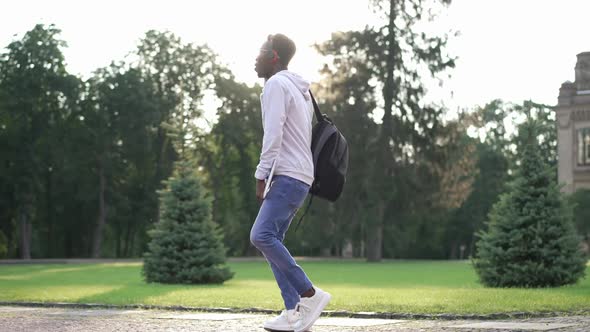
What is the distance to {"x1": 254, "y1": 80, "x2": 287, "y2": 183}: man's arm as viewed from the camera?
304 inches

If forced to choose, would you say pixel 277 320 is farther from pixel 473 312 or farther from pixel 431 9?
pixel 431 9

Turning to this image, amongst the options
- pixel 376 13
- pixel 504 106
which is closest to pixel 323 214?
pixel 376 13

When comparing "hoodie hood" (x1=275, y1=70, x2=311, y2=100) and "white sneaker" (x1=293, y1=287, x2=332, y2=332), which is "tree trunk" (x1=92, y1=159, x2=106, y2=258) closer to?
"hoodie hood" (x1=275, y1=70, x2=311, y2=100)

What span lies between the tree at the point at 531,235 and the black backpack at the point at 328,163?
11.1 m

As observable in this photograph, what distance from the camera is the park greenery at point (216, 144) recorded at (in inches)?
1884

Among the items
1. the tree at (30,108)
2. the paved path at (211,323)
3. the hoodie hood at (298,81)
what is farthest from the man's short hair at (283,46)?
the tree at (30,108)

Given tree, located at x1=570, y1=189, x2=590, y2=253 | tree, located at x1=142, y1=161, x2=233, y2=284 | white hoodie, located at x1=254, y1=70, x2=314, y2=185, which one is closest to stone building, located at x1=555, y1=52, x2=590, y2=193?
tree, located at x1=570, y1=189, x2=590, y2=253

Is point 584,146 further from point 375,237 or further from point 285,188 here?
point 285,188

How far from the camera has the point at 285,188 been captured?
7773 millimetres

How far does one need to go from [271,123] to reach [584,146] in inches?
2617

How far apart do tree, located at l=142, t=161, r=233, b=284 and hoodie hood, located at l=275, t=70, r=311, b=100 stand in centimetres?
1355

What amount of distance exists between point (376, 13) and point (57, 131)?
1891cm

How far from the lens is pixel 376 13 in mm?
48500

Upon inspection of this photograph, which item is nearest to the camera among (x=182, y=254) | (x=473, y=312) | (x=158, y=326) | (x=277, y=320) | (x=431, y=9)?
(x=277, y=320)
